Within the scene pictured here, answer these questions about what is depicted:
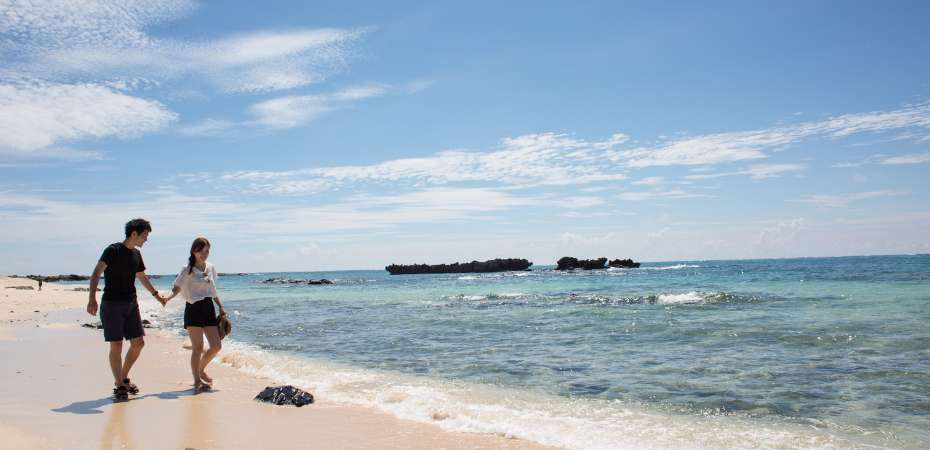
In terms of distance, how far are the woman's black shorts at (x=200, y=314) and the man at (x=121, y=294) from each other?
0.68 m

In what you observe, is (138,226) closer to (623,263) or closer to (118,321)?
(118,321)

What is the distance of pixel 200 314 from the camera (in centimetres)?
758

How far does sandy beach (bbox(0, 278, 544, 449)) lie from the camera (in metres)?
5.02

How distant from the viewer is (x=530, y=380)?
329 inches

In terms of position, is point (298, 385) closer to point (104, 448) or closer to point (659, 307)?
point (104, 448)

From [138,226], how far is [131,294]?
80 centimetres

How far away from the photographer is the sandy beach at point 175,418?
5020mm

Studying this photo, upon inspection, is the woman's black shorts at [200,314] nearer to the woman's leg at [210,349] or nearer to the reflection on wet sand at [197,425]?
the woman's leg at [210,349]

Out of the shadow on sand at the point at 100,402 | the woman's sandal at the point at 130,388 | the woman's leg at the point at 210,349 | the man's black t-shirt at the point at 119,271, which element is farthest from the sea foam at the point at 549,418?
the man's black t-shirt at the point at 119,271

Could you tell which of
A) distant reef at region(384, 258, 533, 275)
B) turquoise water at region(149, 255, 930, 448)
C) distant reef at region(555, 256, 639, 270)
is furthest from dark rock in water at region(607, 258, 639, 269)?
turquoise water at region(149, 255, 930, 448)

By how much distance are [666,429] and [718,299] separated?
1833 cm

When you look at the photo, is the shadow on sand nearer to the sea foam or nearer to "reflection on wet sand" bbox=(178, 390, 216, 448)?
"reflection on wet sand" bbox=(178, 390, 216, 448)

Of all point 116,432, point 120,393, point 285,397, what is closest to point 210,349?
point 120,393

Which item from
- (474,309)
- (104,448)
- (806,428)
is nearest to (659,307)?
(474,309)
